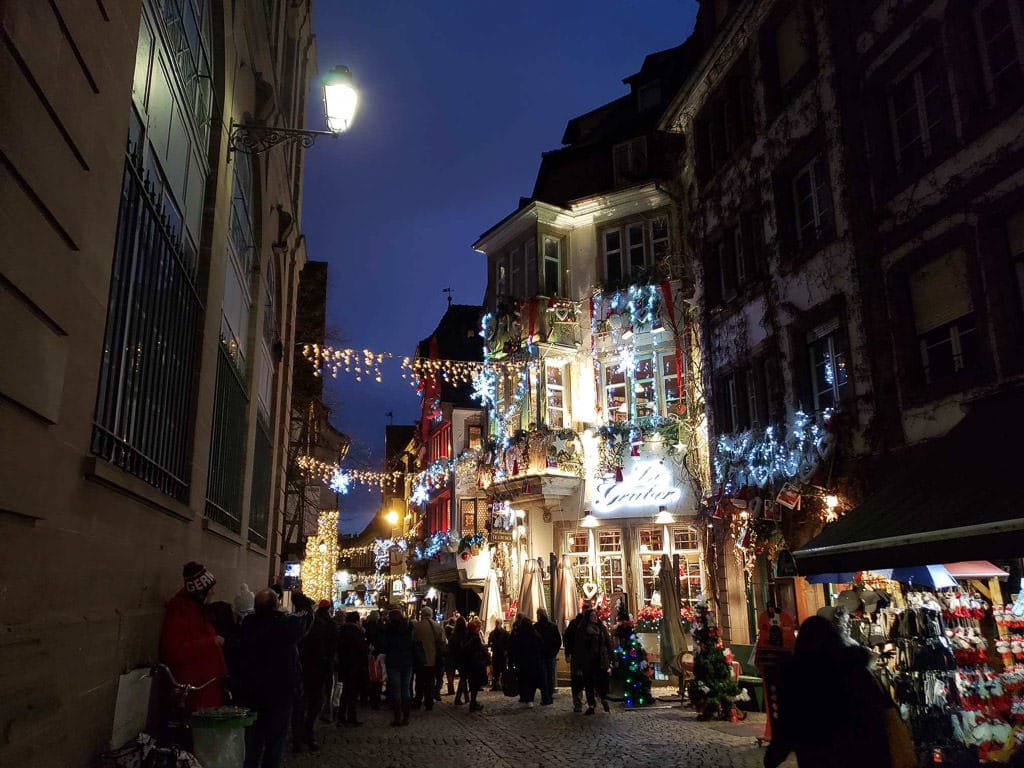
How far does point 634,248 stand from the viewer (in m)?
23.6

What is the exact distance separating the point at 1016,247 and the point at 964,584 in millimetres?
4578

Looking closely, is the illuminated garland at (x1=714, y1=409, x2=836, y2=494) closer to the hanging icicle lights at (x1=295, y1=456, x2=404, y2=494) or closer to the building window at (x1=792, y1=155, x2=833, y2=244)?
the building window at (x1=792, y1=155, x2=833, y2=244)

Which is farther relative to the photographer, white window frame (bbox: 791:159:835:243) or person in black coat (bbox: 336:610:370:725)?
white window frame (bbox: 791:159:835:243)

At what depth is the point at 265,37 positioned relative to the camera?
1232 cm

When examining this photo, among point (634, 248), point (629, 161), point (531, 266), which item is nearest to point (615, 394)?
point (634, 248)

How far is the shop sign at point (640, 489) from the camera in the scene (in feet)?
70.1

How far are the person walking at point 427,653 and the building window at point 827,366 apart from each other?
26.5ft

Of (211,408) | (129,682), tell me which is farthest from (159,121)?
(129,682)

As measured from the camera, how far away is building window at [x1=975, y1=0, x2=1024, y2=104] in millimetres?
10227

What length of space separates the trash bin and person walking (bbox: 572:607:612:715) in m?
9.42

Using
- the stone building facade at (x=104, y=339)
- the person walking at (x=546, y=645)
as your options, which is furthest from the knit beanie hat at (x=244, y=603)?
the person walking at (x=546, y=645)

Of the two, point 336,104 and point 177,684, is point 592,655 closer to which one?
point 177,684

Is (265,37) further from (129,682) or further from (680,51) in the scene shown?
(680,51)

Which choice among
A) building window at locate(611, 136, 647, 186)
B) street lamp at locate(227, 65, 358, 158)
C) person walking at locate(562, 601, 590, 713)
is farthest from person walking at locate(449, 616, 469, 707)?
building window at locate(611, 136, 647, 186)
